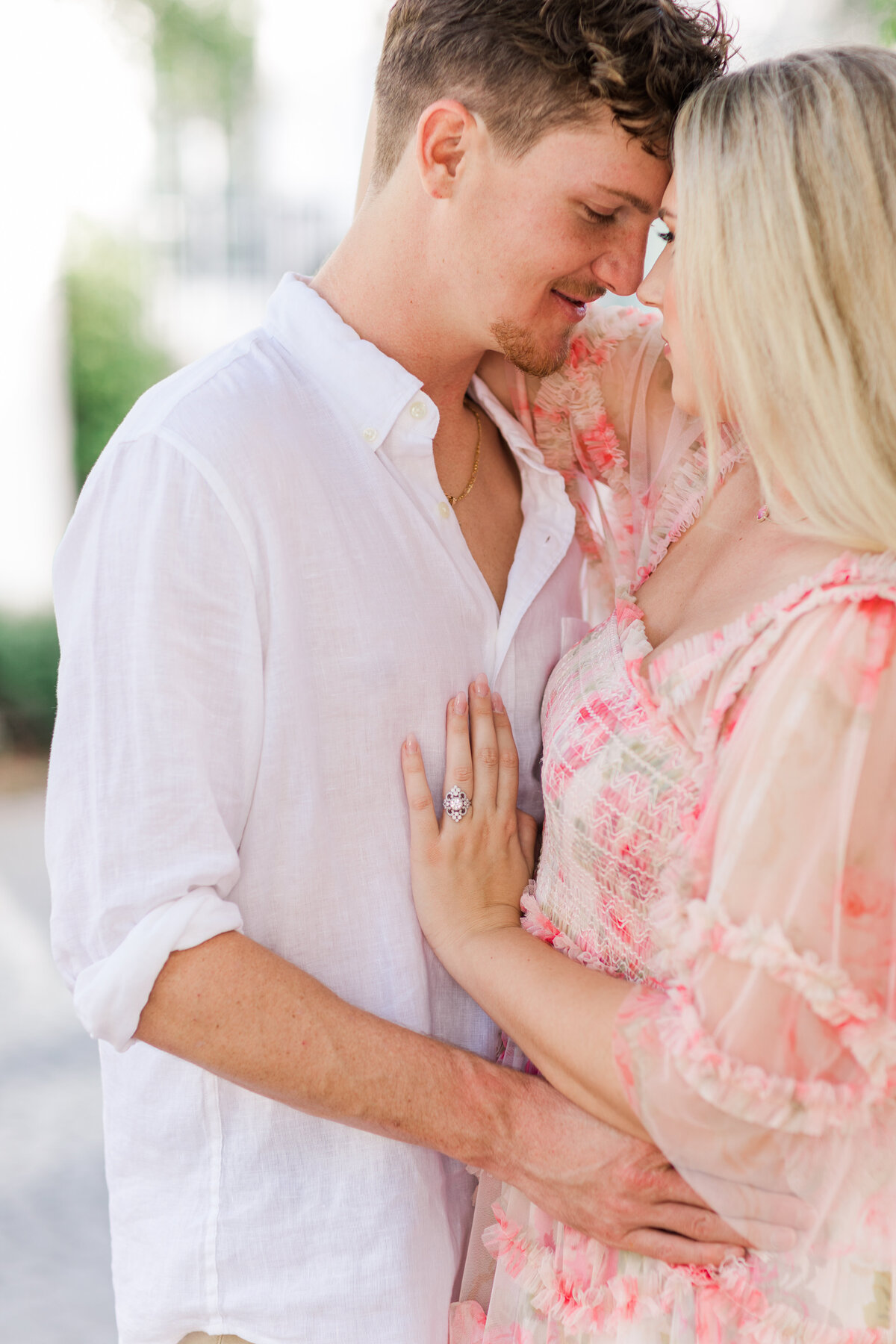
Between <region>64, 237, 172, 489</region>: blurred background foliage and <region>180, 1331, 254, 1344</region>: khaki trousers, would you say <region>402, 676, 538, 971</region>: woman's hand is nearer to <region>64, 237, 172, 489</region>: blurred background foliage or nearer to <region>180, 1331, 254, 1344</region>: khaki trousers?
<region>180, 1331, 254, 1344</region>: khaki trousers

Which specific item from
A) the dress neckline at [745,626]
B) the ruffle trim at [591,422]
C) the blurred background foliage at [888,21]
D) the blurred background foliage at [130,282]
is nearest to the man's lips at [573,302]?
the ruffle trim at [591,422]

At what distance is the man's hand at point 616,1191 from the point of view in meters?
1.31

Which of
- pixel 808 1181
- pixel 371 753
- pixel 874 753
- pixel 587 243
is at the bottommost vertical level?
pixel 808 1181

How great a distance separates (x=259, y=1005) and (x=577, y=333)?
1142 mm

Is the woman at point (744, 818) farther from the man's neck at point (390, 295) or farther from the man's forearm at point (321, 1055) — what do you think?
the man's neck at point (390, 295)

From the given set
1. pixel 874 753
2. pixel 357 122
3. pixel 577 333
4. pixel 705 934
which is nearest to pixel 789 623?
pixel 874 753

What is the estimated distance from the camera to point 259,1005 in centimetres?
130

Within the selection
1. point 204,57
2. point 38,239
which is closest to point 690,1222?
point 38,239

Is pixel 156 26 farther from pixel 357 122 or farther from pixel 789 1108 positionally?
pixel 789 1108

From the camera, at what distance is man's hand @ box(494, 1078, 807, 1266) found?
131 centimetres

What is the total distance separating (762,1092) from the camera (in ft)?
3.75

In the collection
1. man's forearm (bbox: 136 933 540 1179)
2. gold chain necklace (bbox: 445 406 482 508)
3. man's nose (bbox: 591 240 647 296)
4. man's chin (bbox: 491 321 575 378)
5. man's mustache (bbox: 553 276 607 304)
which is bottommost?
man's forearm (bbox: 136 933 540 1179)

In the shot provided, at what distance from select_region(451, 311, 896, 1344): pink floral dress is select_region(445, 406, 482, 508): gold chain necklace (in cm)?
40

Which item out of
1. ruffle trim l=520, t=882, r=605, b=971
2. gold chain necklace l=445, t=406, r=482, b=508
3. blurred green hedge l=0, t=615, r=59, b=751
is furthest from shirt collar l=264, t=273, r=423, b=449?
blurred green hedge l=0, t=615, r=59, b=751
